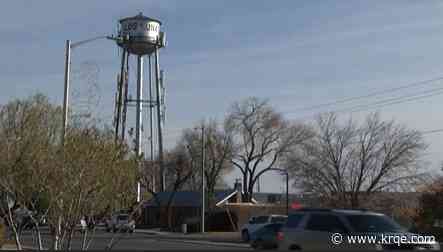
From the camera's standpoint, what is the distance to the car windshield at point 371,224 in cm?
1894

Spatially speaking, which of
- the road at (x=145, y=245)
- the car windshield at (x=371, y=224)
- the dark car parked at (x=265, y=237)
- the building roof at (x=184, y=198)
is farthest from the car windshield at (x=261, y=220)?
the building roof at (x=184, y=198)

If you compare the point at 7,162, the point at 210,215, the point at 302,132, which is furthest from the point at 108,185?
the point at 302,132

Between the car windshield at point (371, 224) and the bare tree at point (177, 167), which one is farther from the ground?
the bare tree at point (177, 167)

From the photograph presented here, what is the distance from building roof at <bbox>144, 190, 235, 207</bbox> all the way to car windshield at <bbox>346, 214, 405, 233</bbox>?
178 feet

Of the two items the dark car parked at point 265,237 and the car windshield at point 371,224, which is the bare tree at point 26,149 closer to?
the car windshield at point 371,224

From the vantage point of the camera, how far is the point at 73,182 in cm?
2144

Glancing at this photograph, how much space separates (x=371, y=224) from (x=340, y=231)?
799 mm

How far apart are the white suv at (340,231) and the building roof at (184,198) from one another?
173ft

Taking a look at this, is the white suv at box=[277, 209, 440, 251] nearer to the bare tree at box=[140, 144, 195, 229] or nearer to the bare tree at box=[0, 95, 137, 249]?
the bare tree at box=[0, 95, 137, 249]

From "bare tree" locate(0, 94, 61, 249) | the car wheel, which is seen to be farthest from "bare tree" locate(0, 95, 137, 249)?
the car wheel

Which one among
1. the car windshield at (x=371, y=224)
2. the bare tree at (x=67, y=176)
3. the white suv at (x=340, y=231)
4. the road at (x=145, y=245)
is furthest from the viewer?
the road at (x=145, y=245)

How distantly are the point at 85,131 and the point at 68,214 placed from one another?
2648mm

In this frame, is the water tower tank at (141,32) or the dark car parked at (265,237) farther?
the water tower tank at (141,32)

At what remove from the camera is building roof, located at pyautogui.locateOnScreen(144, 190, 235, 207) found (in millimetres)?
74438
